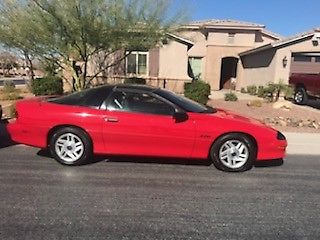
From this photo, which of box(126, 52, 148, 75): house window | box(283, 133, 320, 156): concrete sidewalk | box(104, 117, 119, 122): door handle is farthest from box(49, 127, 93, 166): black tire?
box(126, 52, 148, 75): house window

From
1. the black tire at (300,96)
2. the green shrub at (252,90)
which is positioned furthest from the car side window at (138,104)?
the green shrub at (252,90)

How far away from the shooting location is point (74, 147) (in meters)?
6.40

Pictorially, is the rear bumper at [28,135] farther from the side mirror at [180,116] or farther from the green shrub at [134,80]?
the green shrub at [134,80]

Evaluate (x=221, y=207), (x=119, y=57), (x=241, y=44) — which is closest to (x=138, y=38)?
(x=119, y=57)

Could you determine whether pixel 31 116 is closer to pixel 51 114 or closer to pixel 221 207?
pixel 51 114

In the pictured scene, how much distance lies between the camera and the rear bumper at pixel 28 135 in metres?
6.50

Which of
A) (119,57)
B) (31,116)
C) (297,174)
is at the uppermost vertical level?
(119,57)

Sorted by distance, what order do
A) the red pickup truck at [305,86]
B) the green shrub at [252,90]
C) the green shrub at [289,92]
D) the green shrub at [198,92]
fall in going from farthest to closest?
the green shrub at [252,90] → the green shrub at [289,92] → the red pickup truck at [305,86] → the green shrub at [198,92]

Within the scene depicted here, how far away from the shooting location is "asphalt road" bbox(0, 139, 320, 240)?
12.9 ft

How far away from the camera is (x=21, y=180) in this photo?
5449mm

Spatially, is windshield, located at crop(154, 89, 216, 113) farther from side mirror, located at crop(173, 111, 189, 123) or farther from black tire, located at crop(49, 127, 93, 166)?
black tire, located at crop(49, 127, 93, 166)

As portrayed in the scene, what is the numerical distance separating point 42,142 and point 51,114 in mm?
516

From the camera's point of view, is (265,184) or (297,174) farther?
(297,174)

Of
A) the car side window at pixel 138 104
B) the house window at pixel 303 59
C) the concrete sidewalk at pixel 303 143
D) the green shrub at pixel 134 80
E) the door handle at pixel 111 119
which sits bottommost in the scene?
the concrete sidewalk at pixel 303 143
